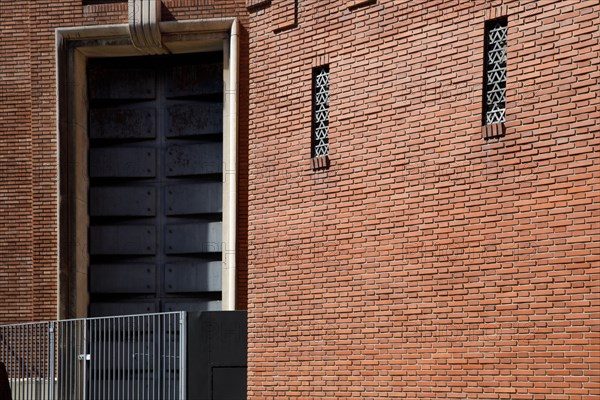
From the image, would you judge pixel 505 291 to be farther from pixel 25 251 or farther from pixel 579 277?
pixel 25 251

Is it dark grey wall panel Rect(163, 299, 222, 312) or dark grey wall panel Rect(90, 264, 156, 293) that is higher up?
dark grey wall panel Rect(90, 264, 156, 293)

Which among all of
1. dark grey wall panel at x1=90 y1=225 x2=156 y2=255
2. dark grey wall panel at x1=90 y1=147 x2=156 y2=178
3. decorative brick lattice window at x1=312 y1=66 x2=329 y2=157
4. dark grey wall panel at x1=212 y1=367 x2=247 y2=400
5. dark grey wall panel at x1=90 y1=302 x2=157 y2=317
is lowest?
dark grey wall panel at x1=212 y1=367 x2=247 y2=400

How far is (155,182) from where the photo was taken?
782 inches

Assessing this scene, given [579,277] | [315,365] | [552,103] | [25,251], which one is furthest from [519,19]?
[25,251]

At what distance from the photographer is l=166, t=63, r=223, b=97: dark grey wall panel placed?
64.2 feet

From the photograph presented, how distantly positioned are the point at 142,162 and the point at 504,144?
8.50 metres

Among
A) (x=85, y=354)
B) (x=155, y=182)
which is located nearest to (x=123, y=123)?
(x=155, y=182)

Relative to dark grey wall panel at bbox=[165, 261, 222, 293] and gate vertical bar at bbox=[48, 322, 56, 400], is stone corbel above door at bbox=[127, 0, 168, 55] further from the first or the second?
gate vertical bar at bbox=[48, 322, 56, 400]

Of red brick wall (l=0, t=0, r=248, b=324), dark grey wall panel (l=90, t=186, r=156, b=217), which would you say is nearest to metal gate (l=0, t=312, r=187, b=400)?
red brick wall (l=0, t=0, r=248, b=324)

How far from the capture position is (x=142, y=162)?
19891 mm

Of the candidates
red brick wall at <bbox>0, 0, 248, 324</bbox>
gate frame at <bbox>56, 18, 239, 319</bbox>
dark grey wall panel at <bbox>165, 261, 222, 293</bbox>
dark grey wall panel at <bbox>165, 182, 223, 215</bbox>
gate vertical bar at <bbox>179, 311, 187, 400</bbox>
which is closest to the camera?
gate vertical bar at <bbox>179, 311, 187, 400</bbox>

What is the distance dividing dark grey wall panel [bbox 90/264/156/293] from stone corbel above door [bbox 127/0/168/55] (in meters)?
3.93

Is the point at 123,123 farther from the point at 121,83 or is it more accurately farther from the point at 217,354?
the point at 217,354

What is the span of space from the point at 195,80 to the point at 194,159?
1.36 m
